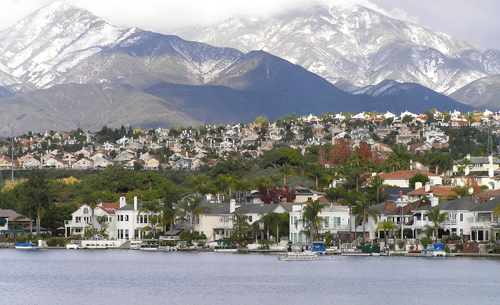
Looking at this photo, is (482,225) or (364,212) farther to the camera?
(364,212)

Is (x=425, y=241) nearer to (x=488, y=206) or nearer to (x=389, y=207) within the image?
(x=488, y=206)

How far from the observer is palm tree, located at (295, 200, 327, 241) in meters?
96.1

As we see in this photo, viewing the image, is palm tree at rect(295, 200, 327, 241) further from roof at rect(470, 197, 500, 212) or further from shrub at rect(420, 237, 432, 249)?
roof at rect(470, 197, 500, 212)

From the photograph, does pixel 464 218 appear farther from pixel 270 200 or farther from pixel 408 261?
pixel 270 200

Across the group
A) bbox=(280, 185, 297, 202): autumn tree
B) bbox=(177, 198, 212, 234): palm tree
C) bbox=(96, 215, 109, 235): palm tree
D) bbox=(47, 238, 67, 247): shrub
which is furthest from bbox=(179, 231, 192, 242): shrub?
bbox=(47, 238, 67, 247): shrub

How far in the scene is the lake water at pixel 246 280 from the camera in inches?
2319

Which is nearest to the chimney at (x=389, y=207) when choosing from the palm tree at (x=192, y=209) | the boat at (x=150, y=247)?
the palm tree at (x=192, y=209)

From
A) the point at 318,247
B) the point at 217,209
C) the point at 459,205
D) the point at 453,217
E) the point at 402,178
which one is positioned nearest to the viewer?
the point at 459,205

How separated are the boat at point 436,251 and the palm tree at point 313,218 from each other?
1381 cm

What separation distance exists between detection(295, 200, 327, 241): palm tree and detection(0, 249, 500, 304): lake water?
6558 millimetres

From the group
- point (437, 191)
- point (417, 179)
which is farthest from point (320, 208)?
point (417, 179)

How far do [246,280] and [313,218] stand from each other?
28267 mm

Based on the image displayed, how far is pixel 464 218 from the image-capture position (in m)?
89.2

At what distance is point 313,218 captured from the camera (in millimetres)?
96250
